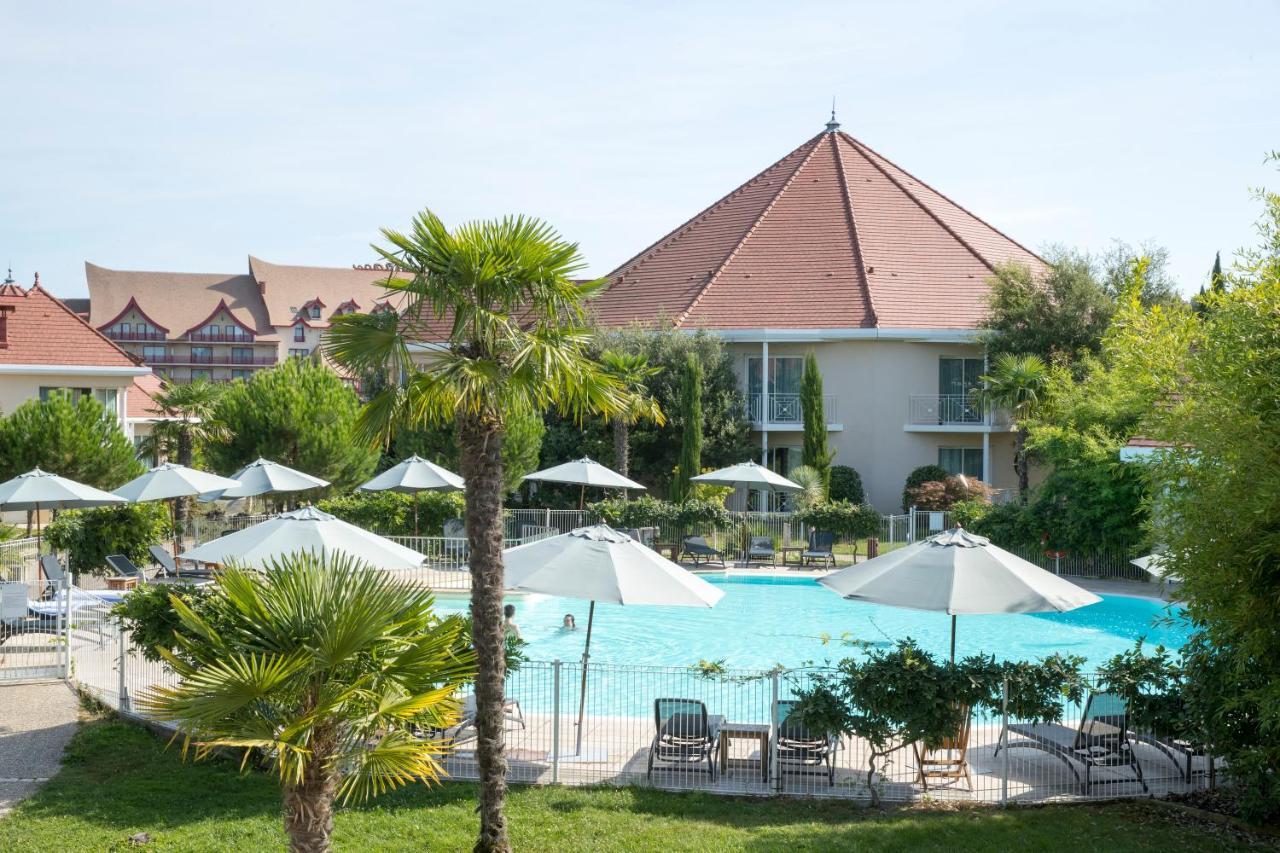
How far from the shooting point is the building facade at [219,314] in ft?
318

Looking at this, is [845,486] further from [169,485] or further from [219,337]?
[219,337]

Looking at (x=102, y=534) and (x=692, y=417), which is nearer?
(x=102, y=534)

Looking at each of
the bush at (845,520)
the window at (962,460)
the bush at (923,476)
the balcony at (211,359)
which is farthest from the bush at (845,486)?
the balcony at (211,359)

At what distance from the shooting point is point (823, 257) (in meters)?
37.1

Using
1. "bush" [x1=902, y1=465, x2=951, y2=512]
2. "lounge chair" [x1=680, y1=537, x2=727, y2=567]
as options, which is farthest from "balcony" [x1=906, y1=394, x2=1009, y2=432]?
"lounge chair" [x1=680, y1=537, x2=727, y2=567]

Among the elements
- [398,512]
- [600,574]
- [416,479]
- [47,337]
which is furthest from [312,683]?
[47,337]

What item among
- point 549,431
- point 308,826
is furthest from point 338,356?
point 549,431

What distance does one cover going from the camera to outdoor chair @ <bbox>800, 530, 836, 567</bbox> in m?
25.2

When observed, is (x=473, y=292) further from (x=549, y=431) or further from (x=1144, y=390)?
(x=549, y=431)

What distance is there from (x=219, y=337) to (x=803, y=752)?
9508cm

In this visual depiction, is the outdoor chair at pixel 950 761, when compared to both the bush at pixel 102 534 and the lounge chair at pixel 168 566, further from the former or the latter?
the bush at pixel 102 534

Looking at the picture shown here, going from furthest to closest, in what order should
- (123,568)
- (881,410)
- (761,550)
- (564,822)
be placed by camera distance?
(881,410) < (761,550) < (123,568) < (564,822)

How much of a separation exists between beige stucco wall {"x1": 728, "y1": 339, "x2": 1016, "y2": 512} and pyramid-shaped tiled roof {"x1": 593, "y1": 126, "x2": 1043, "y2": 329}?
83 cm

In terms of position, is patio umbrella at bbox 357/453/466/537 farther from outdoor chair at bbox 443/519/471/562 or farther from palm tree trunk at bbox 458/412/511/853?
palm tree trunk at bbox 458/412/511/853
